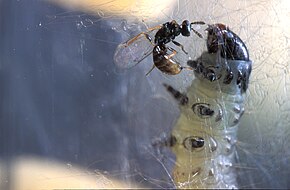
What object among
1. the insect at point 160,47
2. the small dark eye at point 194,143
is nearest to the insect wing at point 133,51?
the insect at point 160,47

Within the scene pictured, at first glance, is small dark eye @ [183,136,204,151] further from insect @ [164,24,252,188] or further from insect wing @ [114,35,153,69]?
insect wing @ [114,35,153,69]

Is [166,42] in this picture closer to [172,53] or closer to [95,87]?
[172,53]

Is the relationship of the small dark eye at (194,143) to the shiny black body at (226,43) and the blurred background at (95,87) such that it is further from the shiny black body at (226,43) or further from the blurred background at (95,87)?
the shiny black body at (226,43)

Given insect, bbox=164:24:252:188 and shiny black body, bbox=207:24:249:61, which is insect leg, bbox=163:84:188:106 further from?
shiny black body, bbox=207:24:249:61

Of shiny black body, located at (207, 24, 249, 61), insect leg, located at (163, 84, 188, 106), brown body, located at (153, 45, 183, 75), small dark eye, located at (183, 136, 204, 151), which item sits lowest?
small dark eye, located at (183, 136, 204, 151)

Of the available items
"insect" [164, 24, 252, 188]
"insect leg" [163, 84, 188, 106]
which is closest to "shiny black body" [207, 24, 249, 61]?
"insect" [164, 24, 252, 188]

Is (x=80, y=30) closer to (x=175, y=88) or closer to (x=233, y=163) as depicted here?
(x=175, y=88)

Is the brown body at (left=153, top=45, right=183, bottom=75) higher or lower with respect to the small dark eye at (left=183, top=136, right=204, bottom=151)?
higher

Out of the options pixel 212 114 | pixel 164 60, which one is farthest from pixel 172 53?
pixel 212 114

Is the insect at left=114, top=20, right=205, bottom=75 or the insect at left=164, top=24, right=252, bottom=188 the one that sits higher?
the insect at left=114, top=20, right=205, bottom=75
